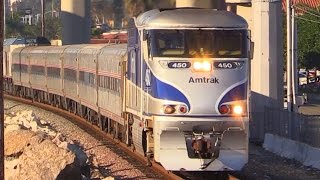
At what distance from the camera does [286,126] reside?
2434cm

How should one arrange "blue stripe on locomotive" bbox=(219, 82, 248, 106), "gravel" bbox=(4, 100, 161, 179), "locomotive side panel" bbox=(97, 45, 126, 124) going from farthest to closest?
"locomotive side panel" bbox=(97, 45, 126, 124)
"gravel" bbox=(4, 100, 161, 179)
"blue stripe on locomotive" bbox=(219, 82, 248, 106)

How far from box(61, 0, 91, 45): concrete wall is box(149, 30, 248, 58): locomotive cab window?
125 ft

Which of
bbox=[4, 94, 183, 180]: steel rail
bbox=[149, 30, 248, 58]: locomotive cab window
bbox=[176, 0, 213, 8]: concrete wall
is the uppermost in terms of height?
bbox=[176, 0, 213, 8]: concrete wall

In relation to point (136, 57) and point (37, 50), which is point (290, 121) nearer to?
point (136, 57)

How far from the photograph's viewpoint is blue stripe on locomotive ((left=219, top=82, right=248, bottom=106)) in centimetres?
1608

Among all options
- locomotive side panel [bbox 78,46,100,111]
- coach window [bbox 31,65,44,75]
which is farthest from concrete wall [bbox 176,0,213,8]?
locomotive side panel [bbox 78,46,100,111]

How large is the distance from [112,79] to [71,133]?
14.3 feet

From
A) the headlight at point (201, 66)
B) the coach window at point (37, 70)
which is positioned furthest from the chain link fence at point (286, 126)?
the coach window at point (37, 70)

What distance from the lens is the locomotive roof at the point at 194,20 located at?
16.5 m

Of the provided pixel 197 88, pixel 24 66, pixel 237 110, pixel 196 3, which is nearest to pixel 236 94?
pixel 237 110

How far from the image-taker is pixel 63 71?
122ft

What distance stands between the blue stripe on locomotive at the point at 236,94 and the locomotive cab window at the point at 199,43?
2.17ft

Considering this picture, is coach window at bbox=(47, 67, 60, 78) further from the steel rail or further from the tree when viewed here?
the tree

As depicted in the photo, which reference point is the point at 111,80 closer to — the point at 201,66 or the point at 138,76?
the point at 138,76
